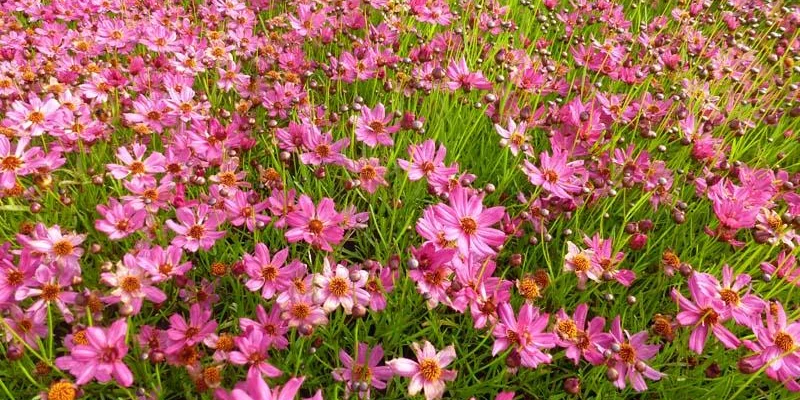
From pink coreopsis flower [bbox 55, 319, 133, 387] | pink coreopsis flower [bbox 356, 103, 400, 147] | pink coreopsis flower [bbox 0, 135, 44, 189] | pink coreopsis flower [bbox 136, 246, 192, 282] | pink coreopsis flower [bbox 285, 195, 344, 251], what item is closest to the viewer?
pink coreopsis flower [bbox 55, 319, 133, 387]

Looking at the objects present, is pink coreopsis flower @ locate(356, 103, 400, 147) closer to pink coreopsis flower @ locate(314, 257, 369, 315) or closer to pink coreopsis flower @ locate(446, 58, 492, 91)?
pink coreopsis flower @ locate(446, 58, 492, 91)

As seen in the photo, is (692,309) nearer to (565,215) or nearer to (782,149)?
(565,215)

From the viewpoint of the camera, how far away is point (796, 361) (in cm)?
136

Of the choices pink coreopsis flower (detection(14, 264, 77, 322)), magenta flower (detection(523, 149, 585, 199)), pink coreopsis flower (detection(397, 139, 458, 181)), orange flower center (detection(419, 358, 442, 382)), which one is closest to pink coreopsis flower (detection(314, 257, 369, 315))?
A: orange flower center (detection(419, 358, 442, 382))

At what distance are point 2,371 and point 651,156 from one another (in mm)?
2440

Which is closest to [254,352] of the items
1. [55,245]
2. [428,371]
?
[428,371]

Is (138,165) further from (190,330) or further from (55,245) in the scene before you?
(190,330)

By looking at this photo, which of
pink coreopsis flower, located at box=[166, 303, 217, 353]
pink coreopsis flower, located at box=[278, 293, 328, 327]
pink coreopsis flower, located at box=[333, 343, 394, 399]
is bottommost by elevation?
pink coreopsis flower, located at box=[333, 343, 394, 399]

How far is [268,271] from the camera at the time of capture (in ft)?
4.87

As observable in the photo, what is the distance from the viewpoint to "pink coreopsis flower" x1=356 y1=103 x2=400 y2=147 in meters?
1.95

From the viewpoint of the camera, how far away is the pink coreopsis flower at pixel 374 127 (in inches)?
76.9

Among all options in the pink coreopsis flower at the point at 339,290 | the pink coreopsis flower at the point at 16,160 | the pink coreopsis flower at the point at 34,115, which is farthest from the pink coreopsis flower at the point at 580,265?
the pink coreopsis flower at the point at 34,115

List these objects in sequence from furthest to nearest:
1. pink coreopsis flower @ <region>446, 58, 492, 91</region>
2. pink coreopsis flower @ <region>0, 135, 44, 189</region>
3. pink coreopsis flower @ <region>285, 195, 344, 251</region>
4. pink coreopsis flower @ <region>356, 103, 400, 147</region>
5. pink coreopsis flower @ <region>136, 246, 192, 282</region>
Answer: pink coreopsis flower @ <region>446, 58, 492, 91</region> → pink coreopsis flower @ <region>356, 103, 400, 147</region> → pink coreopsis flower @ <region>0, 135, 44, 189</region> → pink coreopsis flower @ <region>285, 195, 344, 251</region> → pink coreopsis flower @ <region>136, 246, 192, 282</region>

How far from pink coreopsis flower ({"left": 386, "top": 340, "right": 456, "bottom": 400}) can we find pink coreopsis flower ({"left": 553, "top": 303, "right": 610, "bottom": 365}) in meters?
0.32
